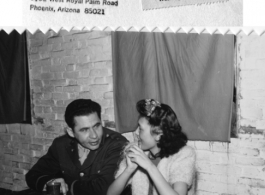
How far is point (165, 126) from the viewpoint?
1707 mm

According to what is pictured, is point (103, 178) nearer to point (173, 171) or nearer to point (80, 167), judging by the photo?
point (80, 167)

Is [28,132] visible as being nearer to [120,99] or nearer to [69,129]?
[69,129]

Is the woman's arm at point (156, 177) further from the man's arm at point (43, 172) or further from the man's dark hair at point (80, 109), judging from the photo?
the man's arm at point (43, 172)

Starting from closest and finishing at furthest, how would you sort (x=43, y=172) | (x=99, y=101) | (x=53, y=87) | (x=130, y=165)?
(x=130, y=165)
(x=43, y=172)
(x=99, y=101)
(x=53, y=87)

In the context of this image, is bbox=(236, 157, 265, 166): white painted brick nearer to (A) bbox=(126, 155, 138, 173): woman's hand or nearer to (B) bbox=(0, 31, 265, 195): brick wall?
(B) bbox=(0, 31, 265, 195): brick wall

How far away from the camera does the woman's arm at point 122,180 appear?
1602mm

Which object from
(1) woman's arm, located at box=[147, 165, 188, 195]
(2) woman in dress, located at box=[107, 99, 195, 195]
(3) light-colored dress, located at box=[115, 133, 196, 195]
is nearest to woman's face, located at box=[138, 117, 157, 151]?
(2) woman in dress, located at box=[107, 99, 195, 195]

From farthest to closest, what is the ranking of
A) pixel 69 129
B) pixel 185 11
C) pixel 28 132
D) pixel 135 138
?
pixel 28 132, pixel 135 138, pixel 69 129, pixel 185 11

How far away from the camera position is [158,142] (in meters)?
1.72

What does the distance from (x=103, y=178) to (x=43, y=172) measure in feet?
1.73

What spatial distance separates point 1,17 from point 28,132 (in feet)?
7.33

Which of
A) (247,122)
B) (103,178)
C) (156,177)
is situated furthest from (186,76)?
(103,178)

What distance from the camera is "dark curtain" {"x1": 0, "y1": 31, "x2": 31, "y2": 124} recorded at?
2906mm

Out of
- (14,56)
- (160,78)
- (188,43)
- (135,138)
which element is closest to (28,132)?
(14,56)
